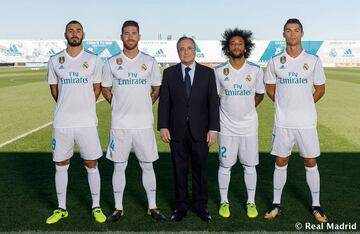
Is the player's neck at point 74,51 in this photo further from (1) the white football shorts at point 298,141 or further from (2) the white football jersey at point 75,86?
(1) the white football shorts at point 298,141

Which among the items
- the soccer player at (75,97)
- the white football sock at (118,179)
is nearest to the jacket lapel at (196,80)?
the soccer player at (75,97)

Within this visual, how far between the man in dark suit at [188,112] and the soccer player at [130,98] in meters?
0.16

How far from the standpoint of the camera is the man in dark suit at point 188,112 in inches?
169

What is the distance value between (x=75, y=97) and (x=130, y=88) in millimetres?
567

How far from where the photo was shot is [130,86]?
168 inches

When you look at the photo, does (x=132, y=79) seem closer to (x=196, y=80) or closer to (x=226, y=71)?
(x=196, y=80)

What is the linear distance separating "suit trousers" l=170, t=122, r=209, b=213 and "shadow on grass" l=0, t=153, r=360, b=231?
0.19 m

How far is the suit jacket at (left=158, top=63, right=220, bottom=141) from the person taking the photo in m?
4.30

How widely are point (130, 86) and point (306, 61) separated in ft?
5.97

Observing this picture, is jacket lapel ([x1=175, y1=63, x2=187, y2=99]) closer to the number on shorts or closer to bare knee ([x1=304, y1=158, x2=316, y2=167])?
the number on shorts

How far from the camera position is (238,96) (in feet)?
14.4

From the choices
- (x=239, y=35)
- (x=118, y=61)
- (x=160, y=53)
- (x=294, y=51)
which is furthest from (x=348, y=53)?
(x=118, y=61)

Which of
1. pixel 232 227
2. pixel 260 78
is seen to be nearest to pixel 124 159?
pixel 232 227

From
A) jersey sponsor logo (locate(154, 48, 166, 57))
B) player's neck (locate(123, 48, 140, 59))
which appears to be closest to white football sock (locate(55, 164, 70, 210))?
player's neck (locate(123, 48, 140, 59))
